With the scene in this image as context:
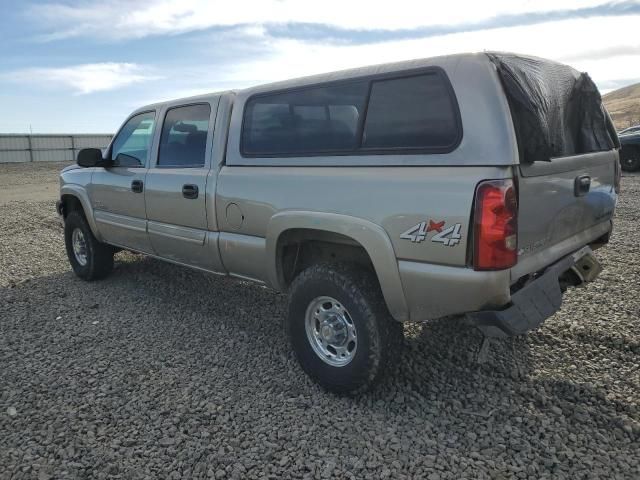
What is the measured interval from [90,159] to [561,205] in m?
4.22

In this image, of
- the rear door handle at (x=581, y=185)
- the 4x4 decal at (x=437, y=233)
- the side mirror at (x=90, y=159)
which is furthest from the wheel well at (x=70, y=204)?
the rear door handle at (x=581, y=185)

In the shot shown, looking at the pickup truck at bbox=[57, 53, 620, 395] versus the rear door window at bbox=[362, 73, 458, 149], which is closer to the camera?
the pickup truck at bbox=[57, 53, 620, 395]

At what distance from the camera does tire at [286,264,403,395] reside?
2.92m

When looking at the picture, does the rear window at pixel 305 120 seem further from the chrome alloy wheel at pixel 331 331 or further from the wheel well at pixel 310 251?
the chrome alloy wheel at pixel 331 331

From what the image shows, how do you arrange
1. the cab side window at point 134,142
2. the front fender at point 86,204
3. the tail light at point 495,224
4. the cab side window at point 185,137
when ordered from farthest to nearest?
1. the front fender at point 86,204
2. the cab side window at point 134,142
3. the cab side window at point 185,137
4. the tail light at point 495,224

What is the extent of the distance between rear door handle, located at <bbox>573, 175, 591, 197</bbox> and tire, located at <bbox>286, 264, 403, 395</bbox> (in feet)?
4.26

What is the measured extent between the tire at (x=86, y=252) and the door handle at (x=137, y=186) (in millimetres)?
1271

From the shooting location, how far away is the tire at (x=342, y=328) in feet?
9.59

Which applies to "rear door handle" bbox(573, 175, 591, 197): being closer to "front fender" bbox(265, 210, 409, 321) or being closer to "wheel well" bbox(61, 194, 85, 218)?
"front fender" bbox(265, 210, 409, 321)

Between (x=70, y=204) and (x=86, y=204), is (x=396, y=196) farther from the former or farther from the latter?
(x=70, y=204)

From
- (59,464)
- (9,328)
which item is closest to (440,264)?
(59,464)

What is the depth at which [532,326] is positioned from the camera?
2641mm

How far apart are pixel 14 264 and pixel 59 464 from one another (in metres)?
5.06

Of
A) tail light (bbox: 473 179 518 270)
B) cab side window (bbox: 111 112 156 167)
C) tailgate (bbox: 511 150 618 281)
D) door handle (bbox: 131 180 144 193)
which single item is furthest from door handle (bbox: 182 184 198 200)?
tailgate (bbox: 511 150 618 281)
